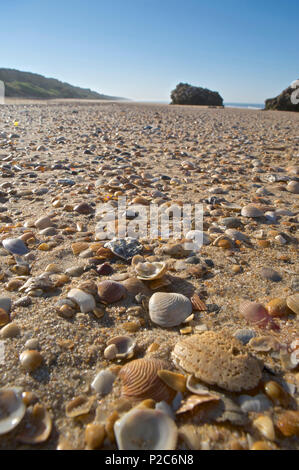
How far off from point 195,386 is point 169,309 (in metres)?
0.50

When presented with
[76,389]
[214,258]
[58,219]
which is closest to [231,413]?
[76,389]

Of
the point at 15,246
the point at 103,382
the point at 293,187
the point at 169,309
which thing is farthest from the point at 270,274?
the point at 293,187

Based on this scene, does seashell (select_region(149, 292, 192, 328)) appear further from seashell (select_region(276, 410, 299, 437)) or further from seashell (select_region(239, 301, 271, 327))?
seashell (select_region(276, 410, 299, 437))

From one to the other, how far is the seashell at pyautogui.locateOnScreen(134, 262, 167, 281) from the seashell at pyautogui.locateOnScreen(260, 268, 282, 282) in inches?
28.0

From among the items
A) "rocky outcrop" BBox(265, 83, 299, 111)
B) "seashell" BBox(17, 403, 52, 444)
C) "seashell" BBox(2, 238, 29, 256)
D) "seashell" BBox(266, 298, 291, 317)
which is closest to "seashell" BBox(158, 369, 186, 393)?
"seashell" BBox(17, 403, 52, 444)

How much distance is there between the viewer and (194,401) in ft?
4.02

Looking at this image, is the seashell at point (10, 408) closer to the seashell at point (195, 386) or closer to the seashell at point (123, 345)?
the seashell at point (123, 345)

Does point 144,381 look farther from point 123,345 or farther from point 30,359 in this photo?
point 30,359

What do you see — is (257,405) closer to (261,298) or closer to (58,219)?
(261,298)

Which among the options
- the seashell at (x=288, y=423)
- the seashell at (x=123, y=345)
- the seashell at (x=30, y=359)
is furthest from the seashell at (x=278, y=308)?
the seashell at (x=30, y=359)

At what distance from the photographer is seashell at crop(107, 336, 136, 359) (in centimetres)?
148

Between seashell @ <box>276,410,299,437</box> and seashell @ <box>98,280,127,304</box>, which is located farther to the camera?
seashell @ <box>98,280,127,304</box>

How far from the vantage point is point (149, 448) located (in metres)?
1.08

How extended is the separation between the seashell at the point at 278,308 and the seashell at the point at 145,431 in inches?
36.3
